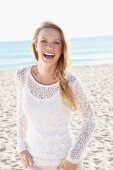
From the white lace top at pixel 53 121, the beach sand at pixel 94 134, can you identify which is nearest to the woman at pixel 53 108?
the white lace top at pixel 53 121

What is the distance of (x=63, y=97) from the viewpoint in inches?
97.2

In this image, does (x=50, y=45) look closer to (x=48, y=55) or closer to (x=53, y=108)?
(x=48, y=55)

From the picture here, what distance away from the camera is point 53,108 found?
2.48 meters

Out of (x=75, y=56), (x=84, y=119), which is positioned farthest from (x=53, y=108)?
(x=75, y=56)

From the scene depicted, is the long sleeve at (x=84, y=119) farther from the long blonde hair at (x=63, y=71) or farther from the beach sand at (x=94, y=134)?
the beach sand at (x=94, y=134)

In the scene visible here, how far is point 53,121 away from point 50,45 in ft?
1.37

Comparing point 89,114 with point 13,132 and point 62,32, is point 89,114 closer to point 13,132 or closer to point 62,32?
point 62,32

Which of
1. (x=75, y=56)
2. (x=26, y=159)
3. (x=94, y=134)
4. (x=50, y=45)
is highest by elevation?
(x=50, y=45)

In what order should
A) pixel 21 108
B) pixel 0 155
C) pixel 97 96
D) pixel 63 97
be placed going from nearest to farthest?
pixel 63 97 → pixel 21 108 → pixel 0 155 → pixel 97 96

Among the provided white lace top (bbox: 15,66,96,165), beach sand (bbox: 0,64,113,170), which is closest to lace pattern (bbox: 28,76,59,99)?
white lace top (bbox: 15,66,96,165)

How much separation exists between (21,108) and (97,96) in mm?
9496

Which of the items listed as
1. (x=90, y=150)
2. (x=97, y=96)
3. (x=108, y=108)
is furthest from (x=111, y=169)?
(x=97, y=96)

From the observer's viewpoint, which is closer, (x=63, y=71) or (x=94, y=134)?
(x=63, y=71)

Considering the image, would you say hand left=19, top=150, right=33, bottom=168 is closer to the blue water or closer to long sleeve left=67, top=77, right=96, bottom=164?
long sleeve left=67, top=77, right=96, bottom=164
